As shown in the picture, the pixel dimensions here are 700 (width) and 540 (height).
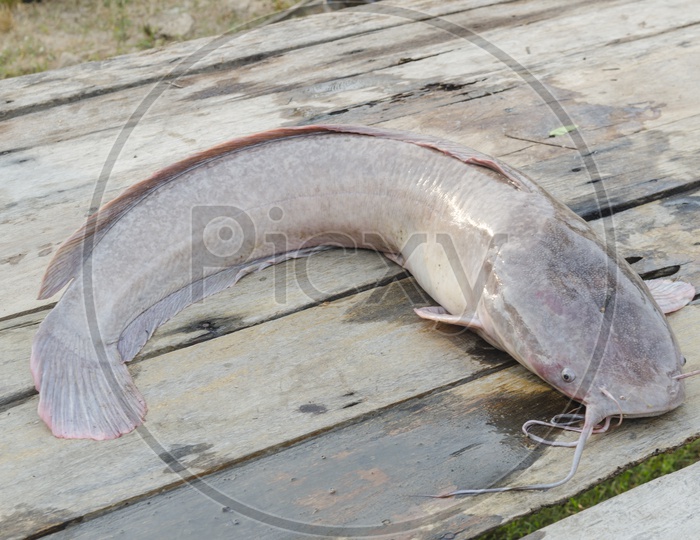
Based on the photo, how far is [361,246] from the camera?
2686 millimetres

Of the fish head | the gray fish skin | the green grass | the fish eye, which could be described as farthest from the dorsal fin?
the green grass

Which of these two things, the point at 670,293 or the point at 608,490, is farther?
the point at 608,490

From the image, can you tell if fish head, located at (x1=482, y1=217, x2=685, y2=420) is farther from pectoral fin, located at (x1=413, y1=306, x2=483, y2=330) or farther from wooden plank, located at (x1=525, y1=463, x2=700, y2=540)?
wooden plank, located at (x1=525, y1=463, x2=700, y2=540)

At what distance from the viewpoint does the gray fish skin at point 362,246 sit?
2.00 metres

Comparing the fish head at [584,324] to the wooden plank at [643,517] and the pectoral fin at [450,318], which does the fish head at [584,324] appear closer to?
the pectoral fin at [450,318]

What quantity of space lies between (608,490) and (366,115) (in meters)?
1.73

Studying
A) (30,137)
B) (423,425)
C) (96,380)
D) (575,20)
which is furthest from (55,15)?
(423,425)

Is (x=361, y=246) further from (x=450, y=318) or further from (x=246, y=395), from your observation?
(x=246, y=395)

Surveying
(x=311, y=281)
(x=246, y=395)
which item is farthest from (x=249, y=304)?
(x=246, y=395)

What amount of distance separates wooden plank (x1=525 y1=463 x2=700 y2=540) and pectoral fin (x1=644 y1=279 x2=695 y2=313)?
1.89ft

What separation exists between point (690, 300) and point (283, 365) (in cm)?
116

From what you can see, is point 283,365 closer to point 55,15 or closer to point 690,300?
point 690,300

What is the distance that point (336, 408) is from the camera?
2070 mm

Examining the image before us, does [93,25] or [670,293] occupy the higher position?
[93,25]
